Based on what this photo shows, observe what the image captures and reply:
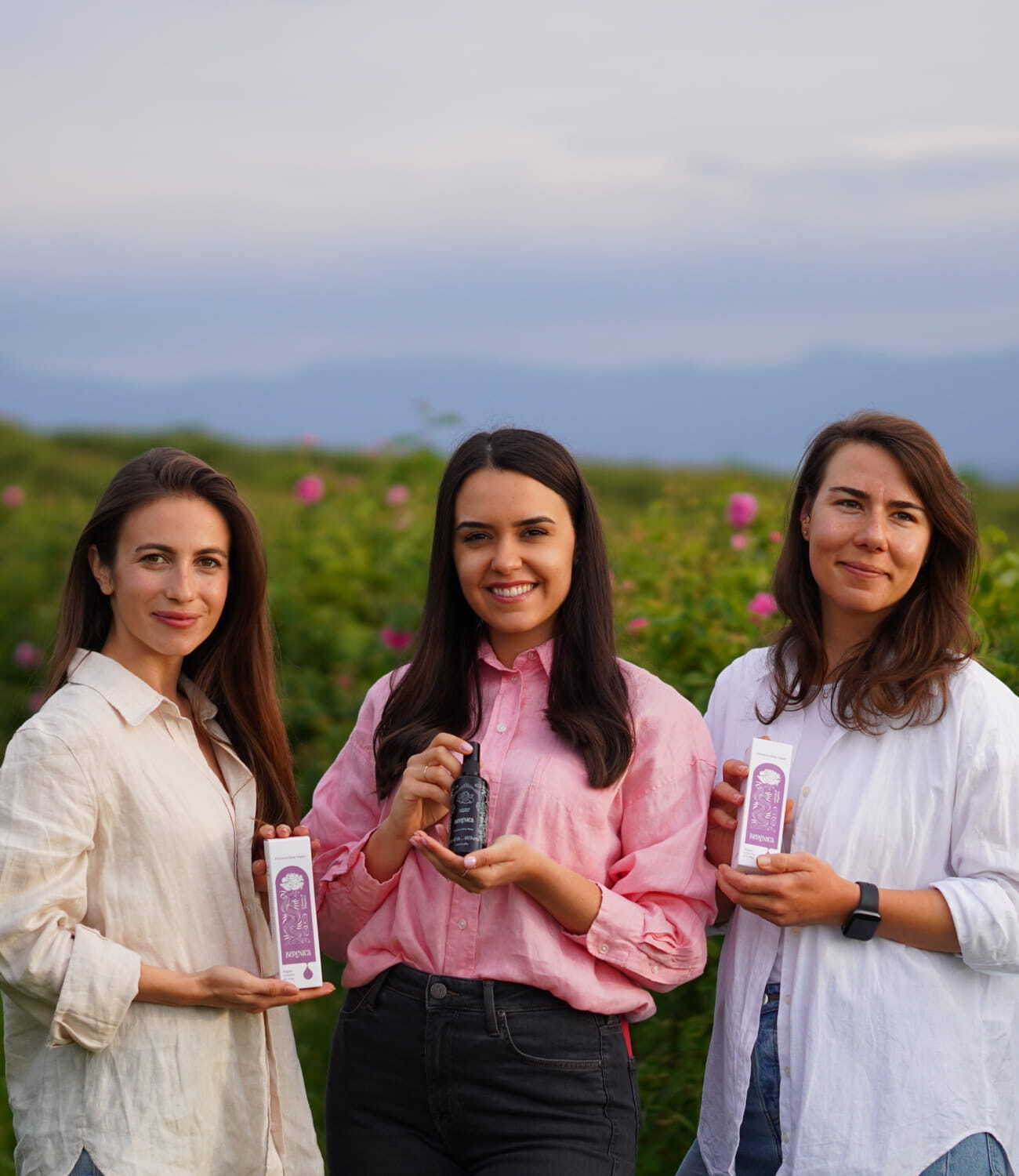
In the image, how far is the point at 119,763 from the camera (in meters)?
2.64

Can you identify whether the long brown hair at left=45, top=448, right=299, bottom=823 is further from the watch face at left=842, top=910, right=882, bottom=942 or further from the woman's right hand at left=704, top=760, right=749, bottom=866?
the watch face at left=842, top=910, right=882, bottom=942

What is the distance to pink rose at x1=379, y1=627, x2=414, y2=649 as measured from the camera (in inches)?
229

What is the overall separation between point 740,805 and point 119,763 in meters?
1.13

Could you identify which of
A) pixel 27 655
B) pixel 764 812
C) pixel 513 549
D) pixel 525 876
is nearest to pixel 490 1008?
pixel 525 876

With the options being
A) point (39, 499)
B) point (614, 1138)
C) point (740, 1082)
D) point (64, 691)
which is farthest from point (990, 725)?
point (39, 499)

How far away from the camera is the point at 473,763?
263 cm

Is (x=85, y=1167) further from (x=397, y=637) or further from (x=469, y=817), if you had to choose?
(x=397, y=637)

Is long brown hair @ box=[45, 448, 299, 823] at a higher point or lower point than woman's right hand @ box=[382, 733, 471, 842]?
higher

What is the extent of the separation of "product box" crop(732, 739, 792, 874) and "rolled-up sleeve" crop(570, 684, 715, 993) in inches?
3.9

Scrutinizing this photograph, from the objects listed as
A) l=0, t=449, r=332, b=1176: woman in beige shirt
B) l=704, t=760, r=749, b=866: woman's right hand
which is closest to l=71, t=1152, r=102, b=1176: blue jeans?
l=0, t=449, r=332, b=1176: woman in beige shirt

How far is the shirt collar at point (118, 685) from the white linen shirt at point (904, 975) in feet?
3.97

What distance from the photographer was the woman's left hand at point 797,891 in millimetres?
2545

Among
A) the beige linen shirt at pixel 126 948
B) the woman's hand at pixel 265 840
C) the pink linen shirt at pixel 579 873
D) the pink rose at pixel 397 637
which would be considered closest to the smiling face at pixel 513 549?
the pink linen shirt at pixel 579 873

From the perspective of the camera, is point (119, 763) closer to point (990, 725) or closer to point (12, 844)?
point (12, 844)
